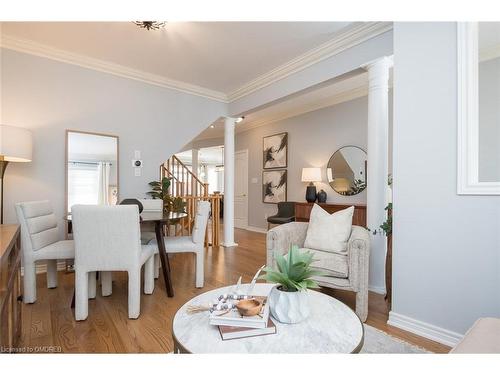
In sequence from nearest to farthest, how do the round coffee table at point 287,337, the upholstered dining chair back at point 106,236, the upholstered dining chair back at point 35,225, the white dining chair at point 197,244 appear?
the round coffee table at point 287,337, the upholstered dining chair back at point 106,236, the upholstered dining chair back at point 35,225, the white dining chair at point 197,244

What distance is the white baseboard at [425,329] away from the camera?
66.7 inches

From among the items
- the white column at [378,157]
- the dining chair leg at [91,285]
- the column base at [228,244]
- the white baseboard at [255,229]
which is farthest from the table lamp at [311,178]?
the dining chair leg at [91,285]

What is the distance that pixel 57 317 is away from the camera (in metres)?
2.02

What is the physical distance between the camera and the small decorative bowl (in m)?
1.09

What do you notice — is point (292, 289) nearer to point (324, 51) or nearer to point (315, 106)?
point (324, 51)

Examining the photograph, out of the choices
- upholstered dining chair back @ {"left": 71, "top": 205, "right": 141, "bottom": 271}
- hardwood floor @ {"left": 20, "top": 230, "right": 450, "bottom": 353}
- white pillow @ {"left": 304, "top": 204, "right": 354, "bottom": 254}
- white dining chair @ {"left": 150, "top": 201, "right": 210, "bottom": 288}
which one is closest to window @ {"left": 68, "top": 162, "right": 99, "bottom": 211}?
hardwood floor @ {"left": 20, "top": 230, "right": 450, "bottom": 353}

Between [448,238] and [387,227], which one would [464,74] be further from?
[387,227]

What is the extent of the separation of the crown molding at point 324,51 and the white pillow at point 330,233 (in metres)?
1.76

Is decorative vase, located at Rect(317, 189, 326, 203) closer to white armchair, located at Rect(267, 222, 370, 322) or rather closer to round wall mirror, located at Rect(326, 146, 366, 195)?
round wall mirror, located at Rect(326, 146, 366, 195)

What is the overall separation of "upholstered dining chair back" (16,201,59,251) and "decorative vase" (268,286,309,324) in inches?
87.6

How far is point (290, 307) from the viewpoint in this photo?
43.3 inches

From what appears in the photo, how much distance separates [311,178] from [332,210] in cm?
77

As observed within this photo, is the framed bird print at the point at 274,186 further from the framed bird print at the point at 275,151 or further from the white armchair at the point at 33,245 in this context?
the white armchair at the point at 33,245
